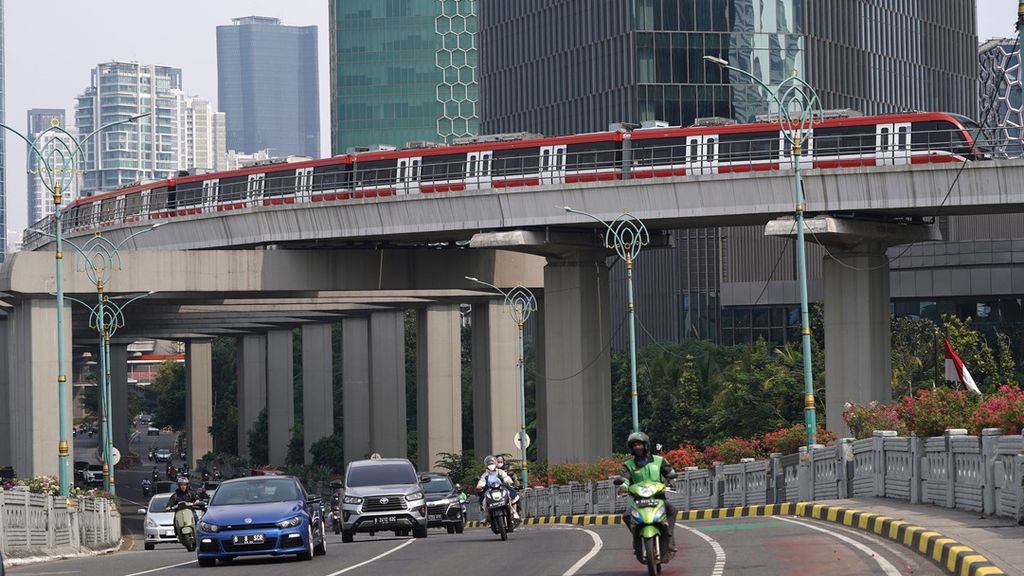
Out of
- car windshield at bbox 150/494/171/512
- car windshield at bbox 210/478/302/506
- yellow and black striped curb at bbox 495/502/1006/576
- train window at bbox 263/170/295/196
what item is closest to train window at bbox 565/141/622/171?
train window at bbox 263/170/295/196

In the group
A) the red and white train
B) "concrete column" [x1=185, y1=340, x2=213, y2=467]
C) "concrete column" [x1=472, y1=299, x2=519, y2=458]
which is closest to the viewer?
the red and white train

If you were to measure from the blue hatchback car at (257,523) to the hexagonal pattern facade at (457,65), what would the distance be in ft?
523

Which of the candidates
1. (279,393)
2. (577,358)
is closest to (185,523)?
(577,358)

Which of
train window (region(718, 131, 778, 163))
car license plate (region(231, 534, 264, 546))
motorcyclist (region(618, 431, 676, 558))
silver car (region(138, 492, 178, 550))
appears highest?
train window (region(718, 131, 778, 163))

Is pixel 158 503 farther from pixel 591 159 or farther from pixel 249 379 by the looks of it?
pixel 249 379

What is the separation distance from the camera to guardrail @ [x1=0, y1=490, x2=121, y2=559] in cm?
2761

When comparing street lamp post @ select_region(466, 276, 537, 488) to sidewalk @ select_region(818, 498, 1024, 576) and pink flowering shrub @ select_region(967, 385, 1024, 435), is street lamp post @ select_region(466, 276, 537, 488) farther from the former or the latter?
pink flowering shrub @ select_region(967, 385, 1024, 435)

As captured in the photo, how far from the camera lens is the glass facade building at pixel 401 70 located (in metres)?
187

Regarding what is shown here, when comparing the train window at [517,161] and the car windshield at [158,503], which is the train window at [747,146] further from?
the car windshield at [158,503]

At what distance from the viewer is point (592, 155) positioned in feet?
191

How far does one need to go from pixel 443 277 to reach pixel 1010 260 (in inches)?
1505

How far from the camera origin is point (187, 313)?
91562 mm

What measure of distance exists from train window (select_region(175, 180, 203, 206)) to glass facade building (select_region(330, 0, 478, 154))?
362ft

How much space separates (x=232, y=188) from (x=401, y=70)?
123 meters
